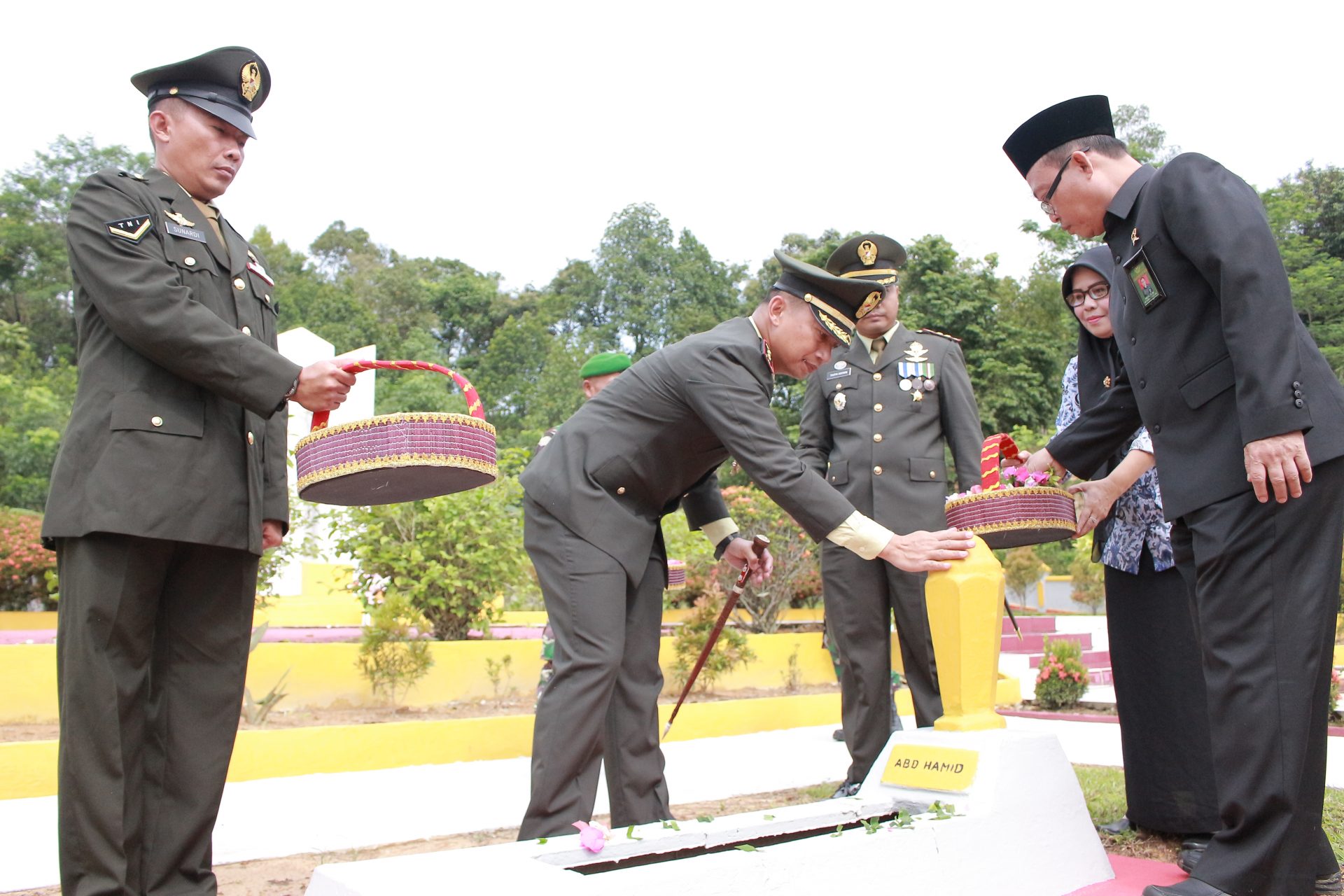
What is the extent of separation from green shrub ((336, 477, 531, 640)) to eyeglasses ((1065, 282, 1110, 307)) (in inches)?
206

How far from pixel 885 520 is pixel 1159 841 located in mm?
1462

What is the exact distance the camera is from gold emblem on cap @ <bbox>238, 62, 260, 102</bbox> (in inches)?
112

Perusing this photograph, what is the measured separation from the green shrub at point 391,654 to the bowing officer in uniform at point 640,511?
4.05 metres

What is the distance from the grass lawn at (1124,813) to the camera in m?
3.26

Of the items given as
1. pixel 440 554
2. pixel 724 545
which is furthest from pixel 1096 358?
pixel 440 554

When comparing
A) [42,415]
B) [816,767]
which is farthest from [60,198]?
[816,767]

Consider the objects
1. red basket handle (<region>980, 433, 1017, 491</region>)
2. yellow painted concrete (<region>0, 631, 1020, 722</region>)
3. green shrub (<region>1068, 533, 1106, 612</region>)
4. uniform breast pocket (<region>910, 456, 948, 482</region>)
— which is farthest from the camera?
green shrub (<region>1068, 533, 1106, 612</region>)

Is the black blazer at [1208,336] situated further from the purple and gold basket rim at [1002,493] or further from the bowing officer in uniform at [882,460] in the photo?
the bowing officer in uniform at [882,460]

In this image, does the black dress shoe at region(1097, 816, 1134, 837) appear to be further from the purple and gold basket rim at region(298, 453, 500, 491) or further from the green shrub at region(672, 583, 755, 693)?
the green shrub at region(672, 583, 755, 693)

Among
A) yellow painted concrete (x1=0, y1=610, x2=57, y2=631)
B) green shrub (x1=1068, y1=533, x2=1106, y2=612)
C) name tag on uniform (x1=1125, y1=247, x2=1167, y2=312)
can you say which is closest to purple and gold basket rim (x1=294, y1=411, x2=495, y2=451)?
name tag on uniform (x1=1125, y1=247, x2=1167, y2=312)


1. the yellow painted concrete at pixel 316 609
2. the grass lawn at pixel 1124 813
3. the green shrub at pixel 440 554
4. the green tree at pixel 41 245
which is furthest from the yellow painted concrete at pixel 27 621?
the green tree at pixel 41 245

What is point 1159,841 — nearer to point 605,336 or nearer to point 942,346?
point 942,346

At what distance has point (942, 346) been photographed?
4.57 meters

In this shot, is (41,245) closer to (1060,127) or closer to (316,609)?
(316,609)
